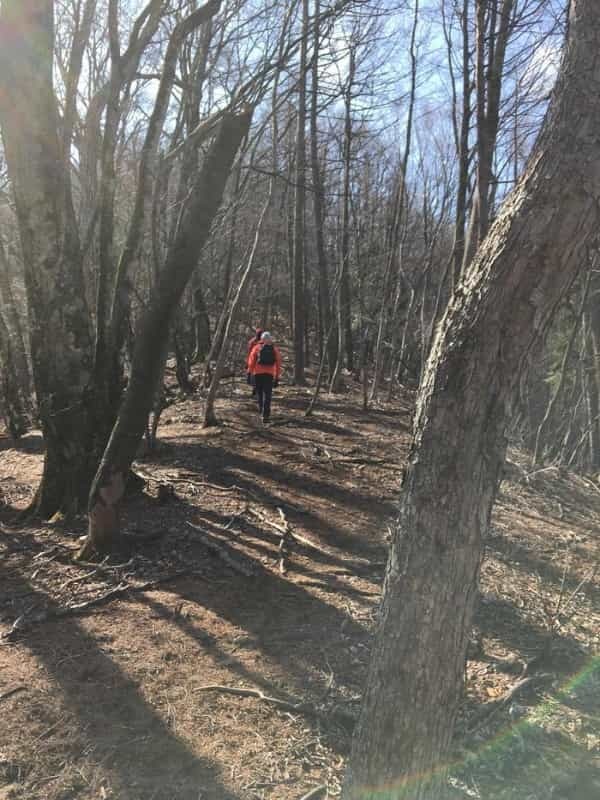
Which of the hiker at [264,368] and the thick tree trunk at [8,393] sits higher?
the hiker at [264,368]

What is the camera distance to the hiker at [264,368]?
10156mm

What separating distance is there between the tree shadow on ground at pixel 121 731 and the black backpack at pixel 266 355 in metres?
6.66

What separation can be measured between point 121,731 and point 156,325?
276 centimetres

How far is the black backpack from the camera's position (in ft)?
33.5

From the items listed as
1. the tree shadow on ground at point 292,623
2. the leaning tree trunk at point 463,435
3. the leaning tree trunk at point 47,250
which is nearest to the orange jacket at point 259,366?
the leaning tree trunk at point 47,250

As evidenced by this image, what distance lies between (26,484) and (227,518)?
299 centimetres

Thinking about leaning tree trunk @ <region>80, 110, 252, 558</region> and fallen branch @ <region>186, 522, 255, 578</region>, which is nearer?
leaning tree trunk @ <region>80, 110, 252, 558</region>

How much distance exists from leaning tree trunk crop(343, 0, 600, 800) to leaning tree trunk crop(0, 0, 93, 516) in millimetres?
4665

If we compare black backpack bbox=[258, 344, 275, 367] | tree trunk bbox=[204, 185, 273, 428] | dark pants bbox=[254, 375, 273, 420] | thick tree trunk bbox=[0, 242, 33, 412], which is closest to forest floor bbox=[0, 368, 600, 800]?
tree trunk bbox=[204, 185, 273, 428]

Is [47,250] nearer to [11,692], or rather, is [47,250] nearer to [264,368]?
[11,692]

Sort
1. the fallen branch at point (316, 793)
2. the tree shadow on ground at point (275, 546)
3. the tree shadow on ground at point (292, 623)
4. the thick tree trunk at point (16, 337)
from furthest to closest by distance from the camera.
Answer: the thick tree trunk at point (16, 337) < the tree shadow on ground at point (275, 546) < the tree shadow on ground at point (292, 623) < the fallen branch at point (316, 793)

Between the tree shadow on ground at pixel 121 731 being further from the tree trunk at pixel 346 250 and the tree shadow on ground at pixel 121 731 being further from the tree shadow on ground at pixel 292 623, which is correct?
the tree trunk at pixel 346 250

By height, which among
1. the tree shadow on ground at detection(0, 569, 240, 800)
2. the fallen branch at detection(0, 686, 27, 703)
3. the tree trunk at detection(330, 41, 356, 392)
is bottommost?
the fallen branch at detection(0, 686, 27, 703)

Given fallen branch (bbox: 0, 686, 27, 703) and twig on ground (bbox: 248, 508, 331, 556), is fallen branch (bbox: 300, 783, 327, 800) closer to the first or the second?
fallen branch (bbox: 0, 686, 27, 703)
